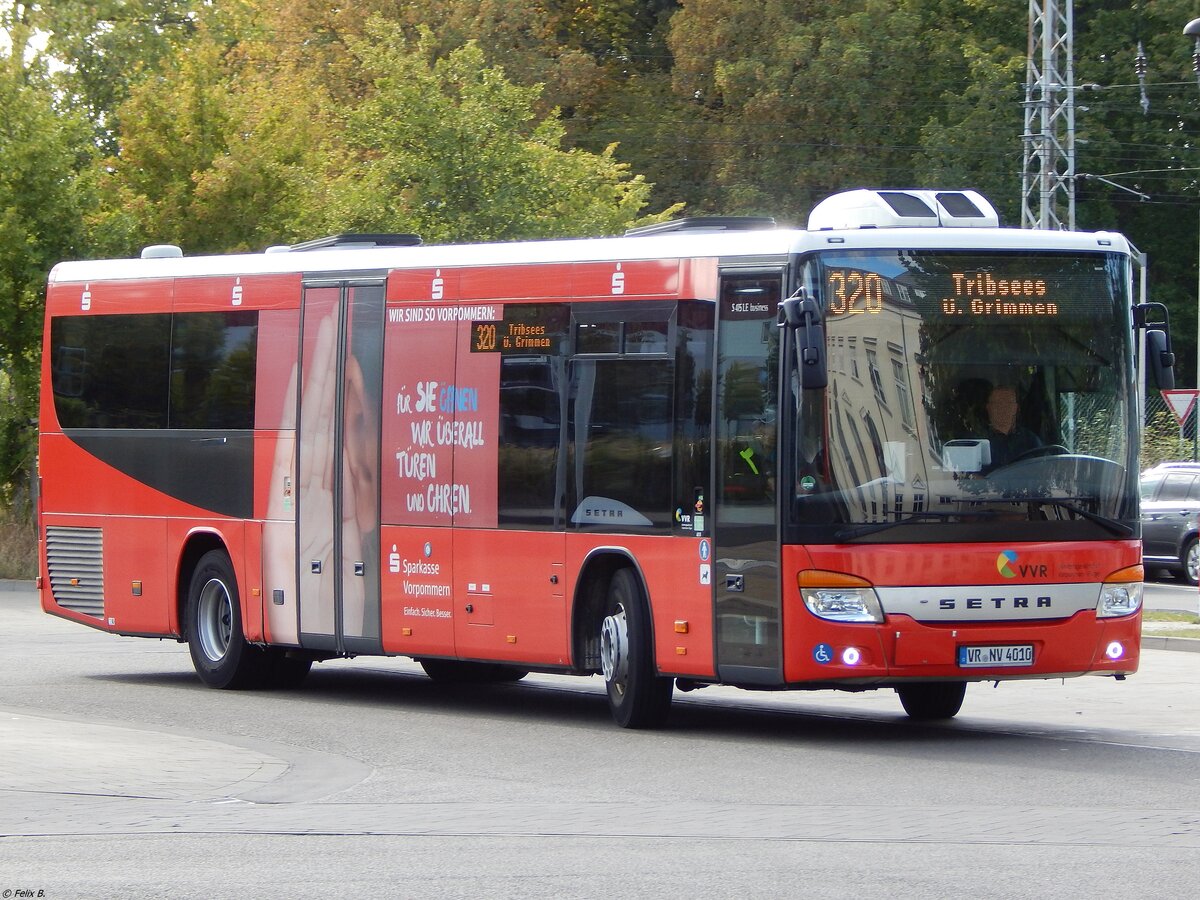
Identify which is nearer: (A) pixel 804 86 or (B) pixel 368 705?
(B) pixel 368 705

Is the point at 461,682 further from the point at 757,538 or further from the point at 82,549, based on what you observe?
the point at 757,538

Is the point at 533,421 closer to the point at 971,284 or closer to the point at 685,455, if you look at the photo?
the point at 685,455

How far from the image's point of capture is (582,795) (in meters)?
10.7

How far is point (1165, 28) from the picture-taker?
5416cm

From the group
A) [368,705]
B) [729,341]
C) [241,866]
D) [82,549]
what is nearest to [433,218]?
[82,549]

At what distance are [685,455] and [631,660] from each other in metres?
1.38

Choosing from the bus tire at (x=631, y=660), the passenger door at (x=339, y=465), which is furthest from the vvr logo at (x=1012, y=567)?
the passenger door at (x=339, y=465)

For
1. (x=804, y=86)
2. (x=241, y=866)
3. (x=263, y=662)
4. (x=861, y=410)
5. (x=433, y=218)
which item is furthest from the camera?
(x=804, y=86)

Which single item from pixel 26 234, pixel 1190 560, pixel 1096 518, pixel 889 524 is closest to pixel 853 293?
pixel 889 524

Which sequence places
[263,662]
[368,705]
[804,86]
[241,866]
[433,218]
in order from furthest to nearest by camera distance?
[804,86]
[433,218]
[263,662]
[368,705]
[241,866]

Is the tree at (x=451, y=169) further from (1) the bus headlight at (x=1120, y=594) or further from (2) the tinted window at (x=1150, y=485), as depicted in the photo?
(1) the bus headlight at (x=1120, y=594)

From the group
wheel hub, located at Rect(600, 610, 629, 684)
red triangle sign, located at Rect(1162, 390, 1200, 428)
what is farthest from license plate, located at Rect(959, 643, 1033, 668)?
red triangle sign, located at Rect(1162, 390, 1200, 428)

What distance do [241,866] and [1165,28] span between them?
1969 inches

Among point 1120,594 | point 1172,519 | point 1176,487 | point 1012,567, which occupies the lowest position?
point 1172,519
